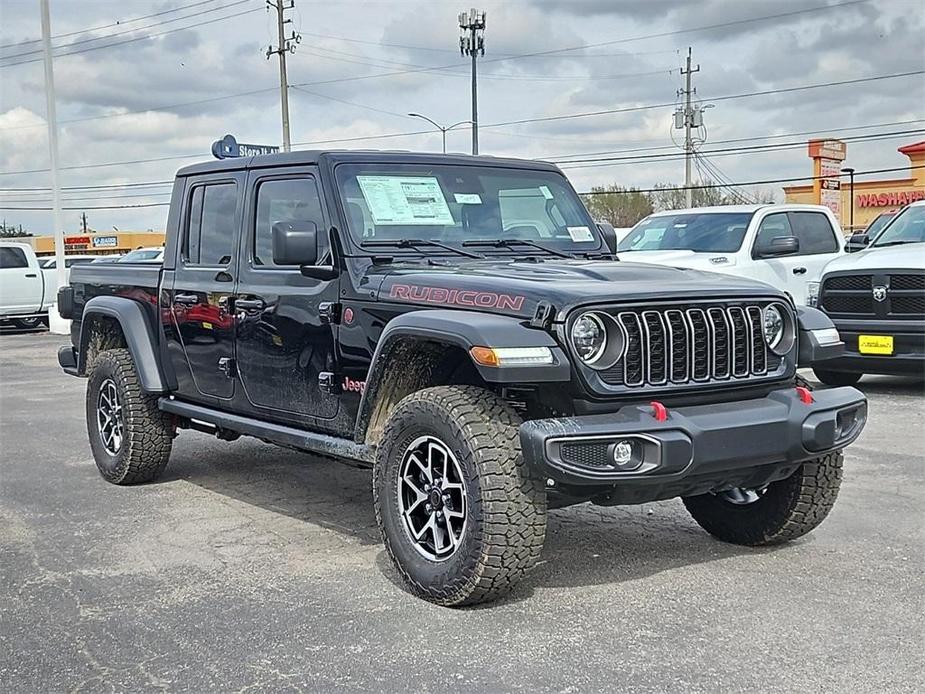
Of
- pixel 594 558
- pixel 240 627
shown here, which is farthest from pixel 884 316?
pixel 240 627

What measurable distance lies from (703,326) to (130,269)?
A: 4.10m

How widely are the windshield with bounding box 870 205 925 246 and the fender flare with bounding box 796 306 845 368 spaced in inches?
250

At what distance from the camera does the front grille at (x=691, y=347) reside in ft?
14.1

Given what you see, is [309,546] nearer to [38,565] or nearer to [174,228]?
[38,565]

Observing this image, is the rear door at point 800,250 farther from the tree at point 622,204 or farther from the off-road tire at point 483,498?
the tree at point 622,204

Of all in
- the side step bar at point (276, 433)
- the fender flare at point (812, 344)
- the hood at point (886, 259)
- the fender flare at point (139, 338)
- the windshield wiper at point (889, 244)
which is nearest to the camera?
the fender flare at point (812, 344)

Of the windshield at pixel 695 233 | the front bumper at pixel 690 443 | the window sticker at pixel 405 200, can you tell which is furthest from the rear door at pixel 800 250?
the front bumper at pixel 690 443

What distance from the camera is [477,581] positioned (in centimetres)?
420

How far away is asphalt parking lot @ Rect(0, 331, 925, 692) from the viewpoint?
12.3ft

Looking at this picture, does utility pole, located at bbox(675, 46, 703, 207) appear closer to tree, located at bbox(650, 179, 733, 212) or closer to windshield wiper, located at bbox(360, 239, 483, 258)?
tree, located at bbox(650, 179, 733, 212)

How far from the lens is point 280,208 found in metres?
Answer: 5.71

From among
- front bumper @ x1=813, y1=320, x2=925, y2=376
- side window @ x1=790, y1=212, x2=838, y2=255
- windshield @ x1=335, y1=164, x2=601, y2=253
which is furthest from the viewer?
side window @ x1=790, y1=212, x2=838, y2=255

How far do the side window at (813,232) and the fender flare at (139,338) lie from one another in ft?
26.9

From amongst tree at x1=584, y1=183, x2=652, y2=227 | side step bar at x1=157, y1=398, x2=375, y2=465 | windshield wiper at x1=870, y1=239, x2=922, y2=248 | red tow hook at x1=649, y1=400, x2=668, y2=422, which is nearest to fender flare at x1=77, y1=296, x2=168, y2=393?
side step bar at x1=157, y1=398, x2=375, y2=465
